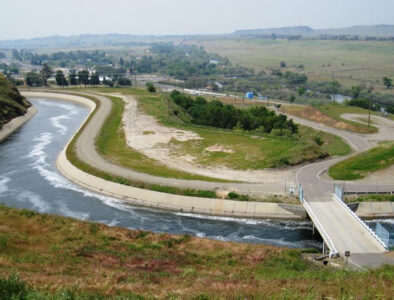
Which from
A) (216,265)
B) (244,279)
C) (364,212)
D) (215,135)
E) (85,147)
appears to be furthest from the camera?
(215,135)

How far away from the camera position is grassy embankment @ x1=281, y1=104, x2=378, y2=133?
6925cm

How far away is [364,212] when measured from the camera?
3756 cm

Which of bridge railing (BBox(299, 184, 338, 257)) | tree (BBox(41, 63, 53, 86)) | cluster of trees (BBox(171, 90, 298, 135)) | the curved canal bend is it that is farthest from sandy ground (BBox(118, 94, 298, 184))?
tree (BBox(41, 63, 53, 86))

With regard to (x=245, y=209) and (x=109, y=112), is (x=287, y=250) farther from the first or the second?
(x=109, y=112)

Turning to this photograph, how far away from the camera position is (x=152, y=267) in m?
23.9

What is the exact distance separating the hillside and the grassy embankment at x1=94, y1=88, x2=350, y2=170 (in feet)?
102

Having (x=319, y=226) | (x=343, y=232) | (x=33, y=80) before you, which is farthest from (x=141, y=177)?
(x=33, y=80)

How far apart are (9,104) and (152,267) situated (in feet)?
252

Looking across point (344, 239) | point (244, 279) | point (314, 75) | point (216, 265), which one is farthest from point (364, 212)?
point (314, 75)

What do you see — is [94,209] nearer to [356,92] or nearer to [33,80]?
[356,92]

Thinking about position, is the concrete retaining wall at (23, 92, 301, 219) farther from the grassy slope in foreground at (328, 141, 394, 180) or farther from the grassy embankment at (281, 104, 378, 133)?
the grassy embankment at (281, 104, 378, 133)

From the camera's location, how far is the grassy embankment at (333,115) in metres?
69.2

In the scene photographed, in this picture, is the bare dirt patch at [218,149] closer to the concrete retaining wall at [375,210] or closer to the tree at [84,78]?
the concrete retaining wall at [375,210]

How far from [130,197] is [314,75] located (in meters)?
144
